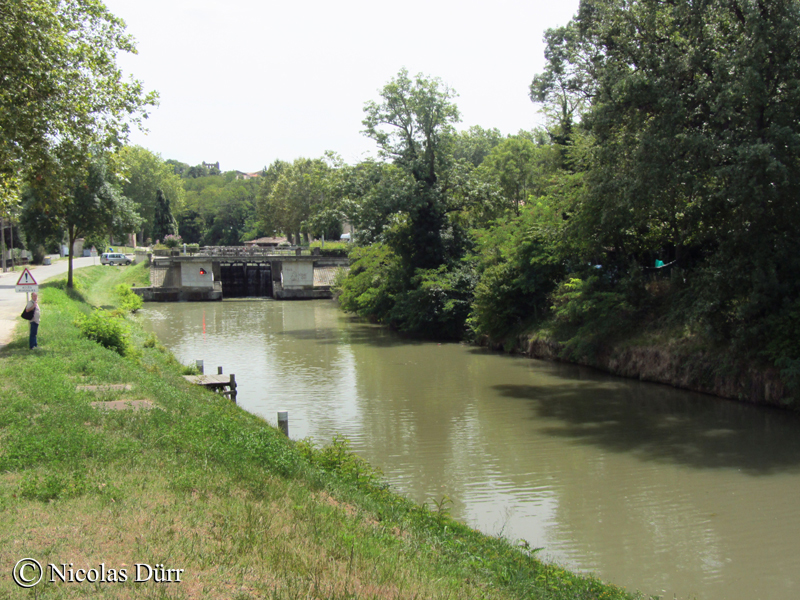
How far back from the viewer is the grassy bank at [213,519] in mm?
5562

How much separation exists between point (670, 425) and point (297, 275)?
53.7 m

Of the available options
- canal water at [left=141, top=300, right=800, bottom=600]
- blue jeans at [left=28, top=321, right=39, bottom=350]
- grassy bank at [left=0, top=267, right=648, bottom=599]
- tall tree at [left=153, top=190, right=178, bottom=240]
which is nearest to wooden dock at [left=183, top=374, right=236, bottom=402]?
canal water at [left=141, top=300, right=800, bottom=600]

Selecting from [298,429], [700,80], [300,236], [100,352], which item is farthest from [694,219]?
[300,236]

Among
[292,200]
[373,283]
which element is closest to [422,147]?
[373,283]

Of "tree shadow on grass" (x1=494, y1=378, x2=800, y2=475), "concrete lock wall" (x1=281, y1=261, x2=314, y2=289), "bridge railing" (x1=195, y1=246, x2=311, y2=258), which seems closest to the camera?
"tree shadow on grass" (x1=494, y1=378, x2=800, y2=475)

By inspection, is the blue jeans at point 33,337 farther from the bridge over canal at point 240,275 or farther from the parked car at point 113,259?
the parked car at point 113,259

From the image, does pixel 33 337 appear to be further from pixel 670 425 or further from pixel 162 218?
pixel 162 218

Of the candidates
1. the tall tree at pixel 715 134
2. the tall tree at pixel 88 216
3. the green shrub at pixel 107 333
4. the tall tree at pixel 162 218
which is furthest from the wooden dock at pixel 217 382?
the tall tree at pixel 162 218

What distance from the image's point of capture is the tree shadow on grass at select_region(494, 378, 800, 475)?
14.5 meters

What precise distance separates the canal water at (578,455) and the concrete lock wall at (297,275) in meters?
38.6

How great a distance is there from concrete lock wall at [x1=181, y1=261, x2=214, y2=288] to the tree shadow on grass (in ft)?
160

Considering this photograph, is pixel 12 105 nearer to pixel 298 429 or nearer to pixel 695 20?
pixel 298 429

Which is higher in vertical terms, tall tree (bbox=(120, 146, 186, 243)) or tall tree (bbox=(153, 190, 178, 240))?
tall tree (bbox=(120, 146, 186, 243))

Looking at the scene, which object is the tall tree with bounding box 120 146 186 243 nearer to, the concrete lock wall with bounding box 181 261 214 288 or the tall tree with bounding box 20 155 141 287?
the concrete lock wall with bounding box 181 261 214 288
